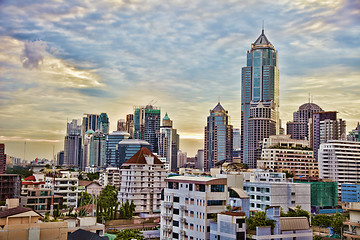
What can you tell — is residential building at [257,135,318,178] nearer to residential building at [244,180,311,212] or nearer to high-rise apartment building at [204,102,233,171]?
residential building at [244,180,311,212]

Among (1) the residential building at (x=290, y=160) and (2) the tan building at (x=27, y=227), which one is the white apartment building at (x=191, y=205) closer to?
(2) the tan building at (x=27, y=227)

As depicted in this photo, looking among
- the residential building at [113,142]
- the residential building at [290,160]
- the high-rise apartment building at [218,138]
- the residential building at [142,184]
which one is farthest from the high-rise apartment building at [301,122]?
the residential building at [142,184]

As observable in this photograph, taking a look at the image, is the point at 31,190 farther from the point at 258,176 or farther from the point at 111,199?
the point at 258,176

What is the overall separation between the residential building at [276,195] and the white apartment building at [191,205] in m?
14.5

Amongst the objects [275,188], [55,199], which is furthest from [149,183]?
[275,188]

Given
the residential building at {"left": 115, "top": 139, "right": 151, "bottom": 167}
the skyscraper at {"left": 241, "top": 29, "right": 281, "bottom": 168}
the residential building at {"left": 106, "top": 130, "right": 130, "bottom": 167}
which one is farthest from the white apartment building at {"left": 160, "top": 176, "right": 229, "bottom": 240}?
the residential building at {"left": 106, "top": 130, "right": 130, "bottom": 167}

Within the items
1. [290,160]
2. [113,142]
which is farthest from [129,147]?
[290,160]

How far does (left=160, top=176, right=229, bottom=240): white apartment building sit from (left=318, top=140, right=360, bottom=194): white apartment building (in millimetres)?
69509

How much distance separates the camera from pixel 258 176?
6166cm

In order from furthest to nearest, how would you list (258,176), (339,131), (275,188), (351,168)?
(339,131) → (351,168) → (258,176) → (275,188)

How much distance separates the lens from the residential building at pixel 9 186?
5478 centimetres

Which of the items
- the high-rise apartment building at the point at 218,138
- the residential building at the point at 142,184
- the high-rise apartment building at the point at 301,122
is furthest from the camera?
the high-rise apartment building at the point at 218,138

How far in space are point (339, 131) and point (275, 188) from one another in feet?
313

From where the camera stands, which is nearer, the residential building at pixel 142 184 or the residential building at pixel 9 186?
the residential building at pixel 9 186
